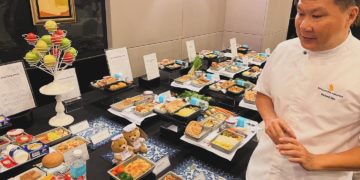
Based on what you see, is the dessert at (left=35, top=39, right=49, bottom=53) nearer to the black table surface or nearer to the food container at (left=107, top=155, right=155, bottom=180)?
the black table surface

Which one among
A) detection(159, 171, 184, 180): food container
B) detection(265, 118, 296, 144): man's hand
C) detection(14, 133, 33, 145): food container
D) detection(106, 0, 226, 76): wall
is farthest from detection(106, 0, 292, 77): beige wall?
detection(265, 118, 296, 144): man's hand

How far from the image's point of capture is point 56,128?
1630 millimetres

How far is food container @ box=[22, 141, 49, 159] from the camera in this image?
134 cm

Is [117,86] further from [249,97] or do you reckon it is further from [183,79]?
[249,97]

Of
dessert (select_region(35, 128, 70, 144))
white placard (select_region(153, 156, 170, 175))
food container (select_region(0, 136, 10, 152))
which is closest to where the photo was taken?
white placard (select_region(153, 156, 170, 175))

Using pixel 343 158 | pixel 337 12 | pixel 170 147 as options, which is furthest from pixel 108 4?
pixel 343 158

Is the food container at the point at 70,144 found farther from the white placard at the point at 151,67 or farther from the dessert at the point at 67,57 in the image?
the white placard at the point at 151,67

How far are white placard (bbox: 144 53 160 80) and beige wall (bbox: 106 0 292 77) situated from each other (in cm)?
36

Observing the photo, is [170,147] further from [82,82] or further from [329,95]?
[82,82]

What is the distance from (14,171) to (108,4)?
1.58 m

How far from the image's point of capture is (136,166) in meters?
1.27

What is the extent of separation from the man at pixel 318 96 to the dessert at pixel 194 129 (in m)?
0.50

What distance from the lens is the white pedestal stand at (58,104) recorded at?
5.46 ft

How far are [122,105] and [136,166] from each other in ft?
2.31
